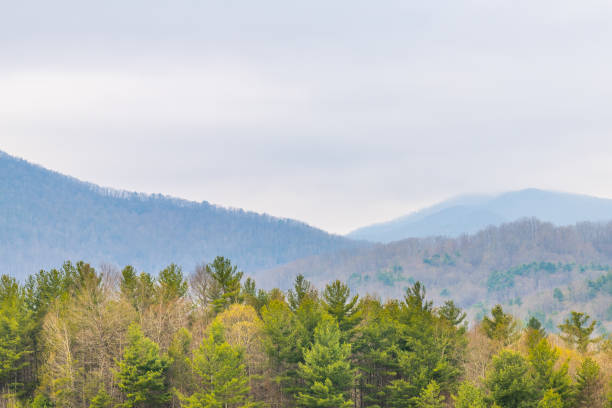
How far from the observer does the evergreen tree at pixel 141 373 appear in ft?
182

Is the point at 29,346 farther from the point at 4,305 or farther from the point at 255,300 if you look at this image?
the point at 255,300

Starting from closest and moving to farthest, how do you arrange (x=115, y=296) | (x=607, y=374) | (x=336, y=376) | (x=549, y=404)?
(x=549, y=404), (x=607, y=374), (x=336, y=376), (x=115, y=296)

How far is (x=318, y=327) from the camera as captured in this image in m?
60.4

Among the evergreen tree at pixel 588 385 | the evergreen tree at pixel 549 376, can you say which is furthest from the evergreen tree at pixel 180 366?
the evergreen tree at pixel 588 385

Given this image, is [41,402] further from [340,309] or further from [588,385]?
[588,385]

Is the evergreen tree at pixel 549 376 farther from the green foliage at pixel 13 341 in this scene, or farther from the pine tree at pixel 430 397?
the green foliage at pixel 13 341

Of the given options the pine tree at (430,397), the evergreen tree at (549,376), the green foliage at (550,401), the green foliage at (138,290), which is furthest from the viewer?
the green foliage at (138,290)

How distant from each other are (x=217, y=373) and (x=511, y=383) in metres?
22.9

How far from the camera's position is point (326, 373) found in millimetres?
56688

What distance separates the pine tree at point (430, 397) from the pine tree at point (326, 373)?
6.04 meters

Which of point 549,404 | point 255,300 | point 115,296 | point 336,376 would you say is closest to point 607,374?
point 549,404

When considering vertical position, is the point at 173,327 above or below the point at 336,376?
above

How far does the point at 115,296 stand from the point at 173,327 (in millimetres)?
7894

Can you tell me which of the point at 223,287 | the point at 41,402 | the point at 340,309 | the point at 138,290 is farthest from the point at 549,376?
the point at 138,290
